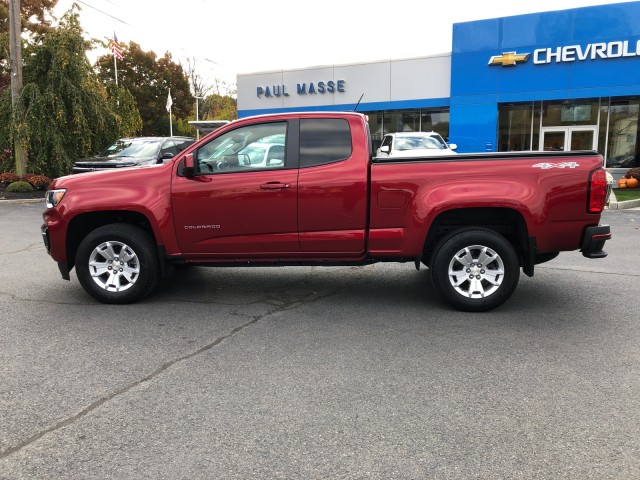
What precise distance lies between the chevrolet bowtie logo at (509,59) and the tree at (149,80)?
35613 mm

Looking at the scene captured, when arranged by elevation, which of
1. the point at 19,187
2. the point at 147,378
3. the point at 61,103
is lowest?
the point at 147,378

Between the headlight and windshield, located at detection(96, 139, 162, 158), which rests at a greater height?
windshield, located at detection(96, 139, 162, 158)

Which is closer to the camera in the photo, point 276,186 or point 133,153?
point 276,186

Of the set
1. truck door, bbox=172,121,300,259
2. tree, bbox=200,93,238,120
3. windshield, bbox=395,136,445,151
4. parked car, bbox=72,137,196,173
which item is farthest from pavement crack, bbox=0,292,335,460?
tree, bbox=200,93,238,120

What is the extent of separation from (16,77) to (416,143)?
44.2 ft

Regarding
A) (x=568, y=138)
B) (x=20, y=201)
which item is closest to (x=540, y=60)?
(x=568, y=138)

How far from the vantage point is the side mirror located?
5.30 metres

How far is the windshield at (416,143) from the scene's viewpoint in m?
14.1

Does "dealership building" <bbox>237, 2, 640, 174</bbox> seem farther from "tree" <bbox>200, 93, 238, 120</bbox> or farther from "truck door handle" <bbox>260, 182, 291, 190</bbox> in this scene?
"tree" <bbox>200, 93, 238, 120</bbox>

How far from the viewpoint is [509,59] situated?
73.7ft

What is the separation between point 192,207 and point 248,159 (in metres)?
0.77

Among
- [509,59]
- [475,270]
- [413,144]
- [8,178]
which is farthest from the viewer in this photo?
[509,59]

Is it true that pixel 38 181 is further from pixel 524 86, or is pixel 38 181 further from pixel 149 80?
pixel 149 80

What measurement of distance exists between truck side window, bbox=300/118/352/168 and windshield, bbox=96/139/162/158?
8899 millimetres
